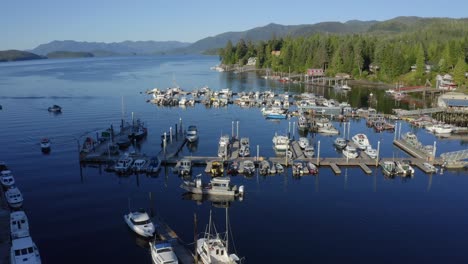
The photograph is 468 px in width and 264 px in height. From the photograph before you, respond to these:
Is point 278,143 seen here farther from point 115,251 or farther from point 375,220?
point 115,251

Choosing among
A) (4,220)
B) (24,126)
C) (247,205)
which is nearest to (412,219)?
(247,205)

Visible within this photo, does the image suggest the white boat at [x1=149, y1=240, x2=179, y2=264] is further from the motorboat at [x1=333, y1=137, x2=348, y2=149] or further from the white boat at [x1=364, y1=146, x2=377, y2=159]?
the motorboat at [x1=333, y1=137, x2=348, y2=149]

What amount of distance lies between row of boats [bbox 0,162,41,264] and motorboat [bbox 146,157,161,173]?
14.2 m

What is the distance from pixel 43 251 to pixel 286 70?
155m

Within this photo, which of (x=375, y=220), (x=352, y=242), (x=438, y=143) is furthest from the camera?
(x=438, y=143)

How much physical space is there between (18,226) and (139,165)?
62.0 feet

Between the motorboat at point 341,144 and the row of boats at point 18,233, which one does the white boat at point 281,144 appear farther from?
the row of boats at point 18,233

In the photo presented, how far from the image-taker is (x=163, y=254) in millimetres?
27719

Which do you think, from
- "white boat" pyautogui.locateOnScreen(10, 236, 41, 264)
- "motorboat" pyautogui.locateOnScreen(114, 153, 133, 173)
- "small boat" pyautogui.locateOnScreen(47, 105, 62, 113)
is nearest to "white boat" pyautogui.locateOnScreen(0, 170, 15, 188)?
"motorboat" pyautogui.locateOnScreen(114, 153, 133, 173)

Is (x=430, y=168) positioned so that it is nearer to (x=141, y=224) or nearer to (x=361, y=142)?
(x=361, y=142)

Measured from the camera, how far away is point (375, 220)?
120 feet

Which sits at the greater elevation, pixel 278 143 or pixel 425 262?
pixel 278 143

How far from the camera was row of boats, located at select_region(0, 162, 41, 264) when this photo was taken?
87.5 feet

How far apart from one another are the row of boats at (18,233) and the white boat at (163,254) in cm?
758
